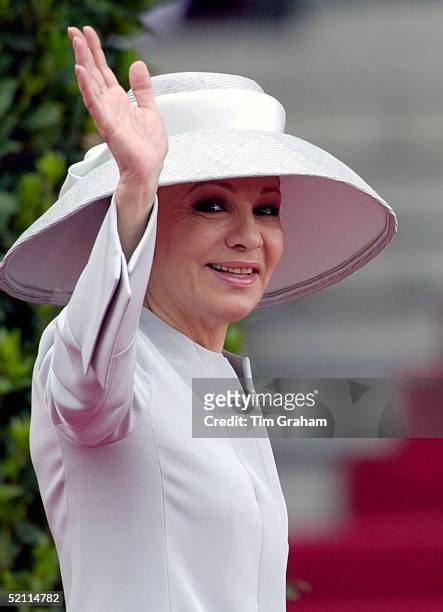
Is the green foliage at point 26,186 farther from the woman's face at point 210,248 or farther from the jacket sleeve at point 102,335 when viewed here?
the jacket sleeve at point 102,335

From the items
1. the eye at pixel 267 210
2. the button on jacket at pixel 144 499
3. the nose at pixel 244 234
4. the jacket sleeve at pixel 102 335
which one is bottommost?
the button on jacket at pixel 144 499

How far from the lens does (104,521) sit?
1.80 metres

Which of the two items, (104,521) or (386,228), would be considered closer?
(104,521)

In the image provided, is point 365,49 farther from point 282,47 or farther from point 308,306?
point 308,306

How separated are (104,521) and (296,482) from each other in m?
2.80

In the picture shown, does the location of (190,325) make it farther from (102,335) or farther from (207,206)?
(102,335)

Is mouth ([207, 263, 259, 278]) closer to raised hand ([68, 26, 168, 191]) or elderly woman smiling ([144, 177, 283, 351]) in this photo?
elderly woman smiling ([144, 177, 283, 351])

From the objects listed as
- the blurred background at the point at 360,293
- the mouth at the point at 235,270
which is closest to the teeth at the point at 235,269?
the mouth at the point at 235,270

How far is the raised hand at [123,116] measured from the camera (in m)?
1.61

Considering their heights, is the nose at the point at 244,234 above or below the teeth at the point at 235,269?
above

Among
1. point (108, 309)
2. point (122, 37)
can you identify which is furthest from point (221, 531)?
point (122, 37)

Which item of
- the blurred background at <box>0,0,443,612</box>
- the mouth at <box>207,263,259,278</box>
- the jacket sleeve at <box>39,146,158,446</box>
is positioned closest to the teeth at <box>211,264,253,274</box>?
the mouth at <box>207,263,259,278</box>

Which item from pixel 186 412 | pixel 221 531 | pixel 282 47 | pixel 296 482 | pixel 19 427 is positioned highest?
pixel 282 47
